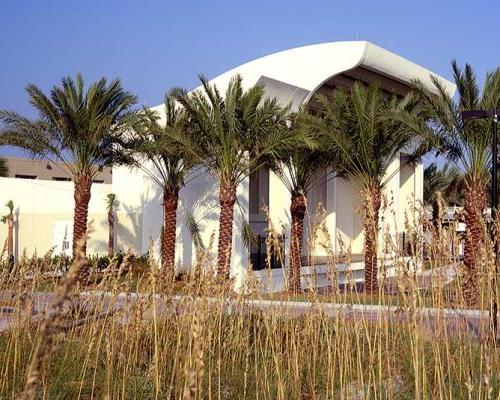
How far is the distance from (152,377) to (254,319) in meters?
1.75

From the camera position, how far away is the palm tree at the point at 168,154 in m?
15.9

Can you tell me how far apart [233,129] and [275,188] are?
24.3 feet

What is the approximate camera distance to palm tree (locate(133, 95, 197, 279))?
624 inches

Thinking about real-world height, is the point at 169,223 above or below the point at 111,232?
below

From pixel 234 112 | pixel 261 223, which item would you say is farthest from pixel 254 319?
pixel 261 223

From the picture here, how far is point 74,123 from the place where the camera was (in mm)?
15711

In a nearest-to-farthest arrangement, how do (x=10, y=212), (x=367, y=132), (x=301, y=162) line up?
(x=367, y=132), (x=301, y=162), (x=10, y=212)

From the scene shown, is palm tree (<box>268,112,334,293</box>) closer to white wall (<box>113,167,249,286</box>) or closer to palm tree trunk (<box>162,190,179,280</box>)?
white wall (<box>113,167,249,286</box>)

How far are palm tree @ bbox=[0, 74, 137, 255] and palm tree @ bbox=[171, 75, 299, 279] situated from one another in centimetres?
153

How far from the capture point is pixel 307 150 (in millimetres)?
17156

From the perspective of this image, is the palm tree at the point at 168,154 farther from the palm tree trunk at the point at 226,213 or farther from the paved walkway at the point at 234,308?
the paved walkway at the point at 234,308

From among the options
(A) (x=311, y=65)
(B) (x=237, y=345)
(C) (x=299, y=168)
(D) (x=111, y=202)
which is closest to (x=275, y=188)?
(A) (x=311, y=65)

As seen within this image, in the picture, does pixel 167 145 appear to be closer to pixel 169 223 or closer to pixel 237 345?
pixel 169 223

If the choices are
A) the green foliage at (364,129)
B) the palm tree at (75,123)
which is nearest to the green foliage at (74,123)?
the palm tree at (75,123)
